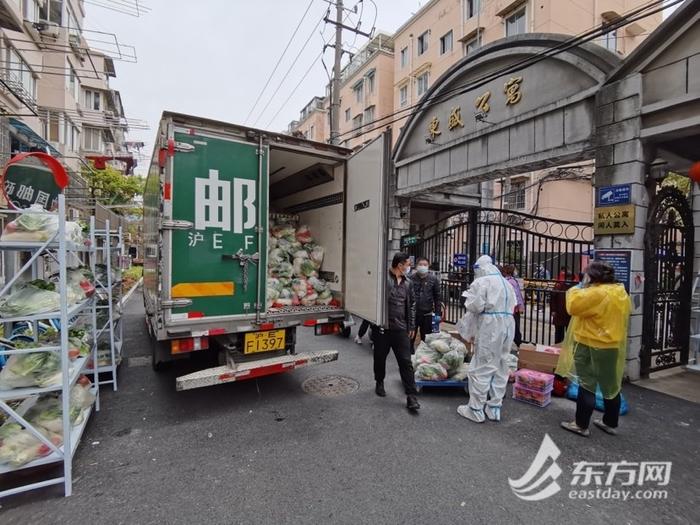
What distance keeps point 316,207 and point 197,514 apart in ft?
12.9

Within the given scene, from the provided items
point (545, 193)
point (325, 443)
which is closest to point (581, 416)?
point (325, 443)

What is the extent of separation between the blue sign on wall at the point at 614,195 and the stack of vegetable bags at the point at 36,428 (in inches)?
256

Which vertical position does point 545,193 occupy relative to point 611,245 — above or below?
above

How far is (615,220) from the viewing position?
4887 millimetres

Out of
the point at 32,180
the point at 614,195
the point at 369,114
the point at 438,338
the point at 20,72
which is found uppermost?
the point at 369,114

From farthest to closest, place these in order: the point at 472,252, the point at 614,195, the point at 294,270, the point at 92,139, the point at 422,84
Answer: the point at 92,139 → the point at 422,84 → the point at 472,252 → the point at 294,270 → the point at 614,195

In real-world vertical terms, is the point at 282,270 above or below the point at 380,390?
above

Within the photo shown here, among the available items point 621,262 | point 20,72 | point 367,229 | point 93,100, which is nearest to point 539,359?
point 621,262

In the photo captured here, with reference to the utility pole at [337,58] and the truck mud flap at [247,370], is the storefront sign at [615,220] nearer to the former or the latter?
the truck mud flap at [247,370]

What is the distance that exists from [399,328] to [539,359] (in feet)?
6.78

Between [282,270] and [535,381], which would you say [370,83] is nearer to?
[282,270]

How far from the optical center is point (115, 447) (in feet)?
10.1

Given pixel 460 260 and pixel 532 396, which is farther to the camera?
pixel 460 260

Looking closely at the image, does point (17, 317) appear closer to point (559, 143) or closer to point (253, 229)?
point (253, 229)
